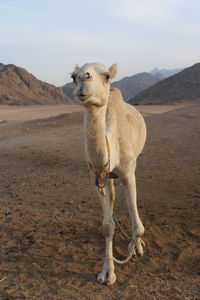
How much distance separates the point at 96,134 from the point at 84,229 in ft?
8.05

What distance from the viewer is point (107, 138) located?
3.94 m

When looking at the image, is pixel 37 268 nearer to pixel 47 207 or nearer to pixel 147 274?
pixel 147 274

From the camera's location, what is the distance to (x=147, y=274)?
436 centimetres

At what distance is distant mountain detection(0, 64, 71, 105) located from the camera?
66000mm

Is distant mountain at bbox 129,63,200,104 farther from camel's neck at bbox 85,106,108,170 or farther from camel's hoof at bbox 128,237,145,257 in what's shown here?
camel's neck at bbox 85,106,108,170

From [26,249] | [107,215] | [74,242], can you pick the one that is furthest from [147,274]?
[26,249]

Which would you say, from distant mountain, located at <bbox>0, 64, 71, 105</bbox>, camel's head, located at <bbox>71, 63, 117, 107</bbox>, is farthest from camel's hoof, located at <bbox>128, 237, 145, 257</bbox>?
distant mountain, located at <bbox>0, 64, 71, 105</bbox>

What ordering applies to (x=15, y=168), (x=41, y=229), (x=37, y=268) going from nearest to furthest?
(x=37, y=268) < (x=41, y=229) < (x=15, y=168)

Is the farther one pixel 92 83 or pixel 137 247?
pixel 137 247

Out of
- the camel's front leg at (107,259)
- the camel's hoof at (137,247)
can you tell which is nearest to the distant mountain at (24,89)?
the camel's hoof at (137,247)

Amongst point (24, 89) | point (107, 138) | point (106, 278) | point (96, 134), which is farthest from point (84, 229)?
point (24, 89)

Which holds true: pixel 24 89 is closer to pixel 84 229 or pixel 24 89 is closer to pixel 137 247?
pixel 84 229

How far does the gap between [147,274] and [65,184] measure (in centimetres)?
417

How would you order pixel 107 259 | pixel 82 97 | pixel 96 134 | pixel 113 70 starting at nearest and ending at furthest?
pixel 82 97 → pixel 96 134 → pixel 113 70 → pixel 107 259
